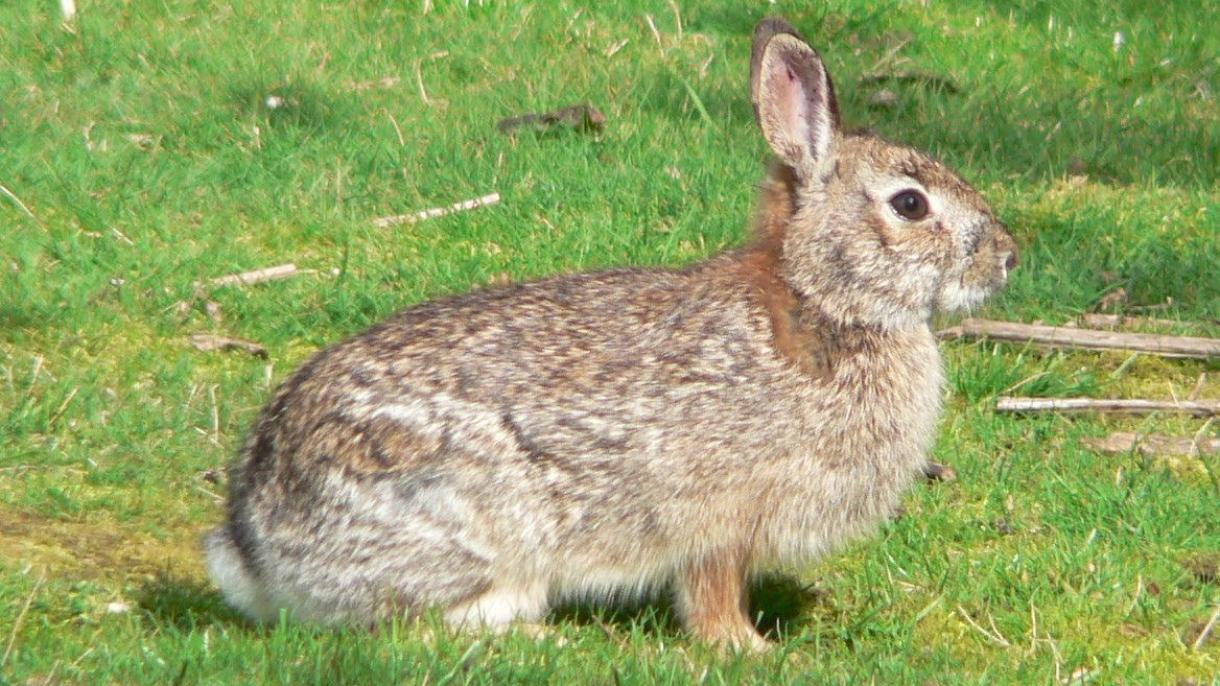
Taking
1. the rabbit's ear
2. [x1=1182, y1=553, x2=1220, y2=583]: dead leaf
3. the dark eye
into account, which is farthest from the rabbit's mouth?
[x1=1182, y1=553, x2=1220, y2=583]: dead leaf

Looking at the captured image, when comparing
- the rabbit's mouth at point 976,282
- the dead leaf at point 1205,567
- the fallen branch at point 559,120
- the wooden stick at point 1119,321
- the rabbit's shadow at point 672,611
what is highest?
the rabbit's mouth at point 976,282

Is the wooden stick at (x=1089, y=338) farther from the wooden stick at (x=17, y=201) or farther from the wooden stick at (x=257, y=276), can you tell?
the wooden stick at (x=17, y=201)

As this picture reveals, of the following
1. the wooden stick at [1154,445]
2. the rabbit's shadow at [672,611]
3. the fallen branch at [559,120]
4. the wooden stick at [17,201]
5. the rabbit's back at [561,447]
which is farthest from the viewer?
the fallen branch at [559,120]

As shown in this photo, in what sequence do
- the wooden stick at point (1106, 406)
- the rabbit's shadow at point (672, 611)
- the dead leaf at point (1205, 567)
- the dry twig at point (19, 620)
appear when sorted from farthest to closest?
the wooden stick at point (1106, 406) < the dead leaf at point (1205, 567) < the rabbit's shadow at point (672, 611) < the dry twig at point (19, 620)

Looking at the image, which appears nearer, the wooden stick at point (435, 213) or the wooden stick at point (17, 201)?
the wooden stick at point (17, 201)

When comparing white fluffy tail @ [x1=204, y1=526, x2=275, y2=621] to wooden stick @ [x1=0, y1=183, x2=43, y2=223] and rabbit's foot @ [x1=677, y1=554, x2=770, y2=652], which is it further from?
wooden stick @ [x1=0, y1=183, x2=43, y2=223]

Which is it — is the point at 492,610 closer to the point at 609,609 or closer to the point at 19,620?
the point at 609,609

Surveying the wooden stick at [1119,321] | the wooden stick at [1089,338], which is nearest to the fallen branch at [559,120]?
the wooden stick at [1089,338]

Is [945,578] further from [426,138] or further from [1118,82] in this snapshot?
[1118,82]
